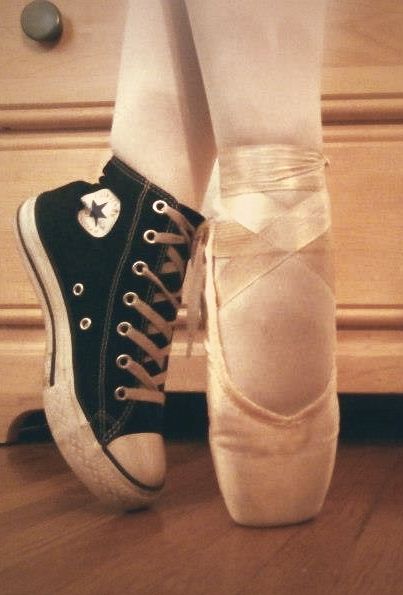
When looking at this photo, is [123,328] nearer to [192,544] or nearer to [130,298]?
[130,298]

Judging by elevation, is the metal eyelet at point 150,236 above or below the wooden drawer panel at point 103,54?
below

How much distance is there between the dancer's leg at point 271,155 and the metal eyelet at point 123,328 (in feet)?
0.25

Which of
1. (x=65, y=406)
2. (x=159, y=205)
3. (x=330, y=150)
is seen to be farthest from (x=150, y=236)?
(x=330, y=150)

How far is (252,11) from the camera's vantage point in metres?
0.45

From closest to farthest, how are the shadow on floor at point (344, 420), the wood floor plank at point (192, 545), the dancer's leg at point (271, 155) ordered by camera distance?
the wood floor plank at point (192, 545) < the dancer's leg at point (271, 155) < the shadow on floor at point (344, 420)

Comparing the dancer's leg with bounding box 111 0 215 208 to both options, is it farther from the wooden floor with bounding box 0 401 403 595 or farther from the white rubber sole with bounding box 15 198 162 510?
the wooden floor with bounding box 0 401 403 595

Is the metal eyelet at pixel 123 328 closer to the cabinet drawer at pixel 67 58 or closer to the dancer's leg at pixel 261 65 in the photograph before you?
the dancer's leg at pixel 261 65

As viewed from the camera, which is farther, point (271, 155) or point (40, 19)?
point (40, 19)

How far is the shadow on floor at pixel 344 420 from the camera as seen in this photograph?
2.90ft

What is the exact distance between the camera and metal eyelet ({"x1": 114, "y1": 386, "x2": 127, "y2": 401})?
19.9 inches

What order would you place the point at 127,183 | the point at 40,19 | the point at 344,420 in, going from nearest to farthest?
the point at 127,183
the point at 40,19
the point at 344,420

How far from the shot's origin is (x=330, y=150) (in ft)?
2.54

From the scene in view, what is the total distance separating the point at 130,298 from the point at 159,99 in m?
0.16

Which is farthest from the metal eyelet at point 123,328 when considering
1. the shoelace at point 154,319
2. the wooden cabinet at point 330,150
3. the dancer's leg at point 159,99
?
the wooden cabinet at point 330,150
